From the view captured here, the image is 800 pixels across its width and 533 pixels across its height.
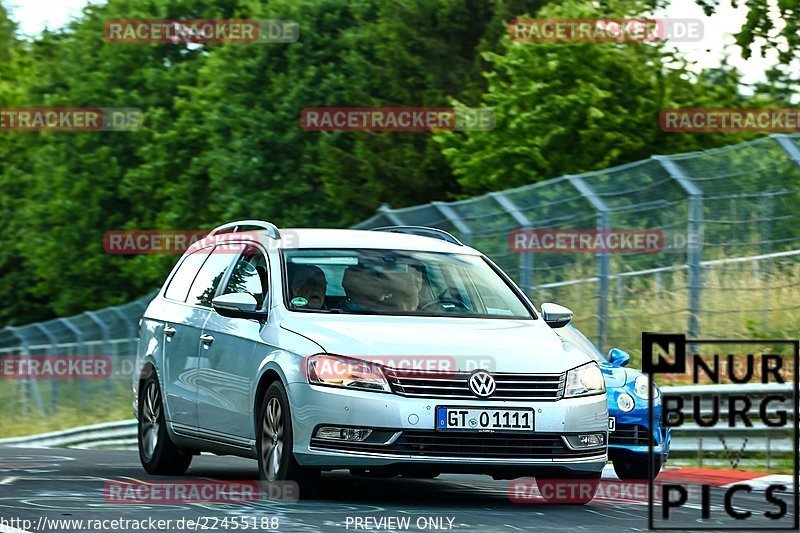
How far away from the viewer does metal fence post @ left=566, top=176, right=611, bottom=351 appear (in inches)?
707

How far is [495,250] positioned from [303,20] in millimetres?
39389

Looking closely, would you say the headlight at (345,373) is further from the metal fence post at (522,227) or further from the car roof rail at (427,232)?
the metal fence post at (522,227)

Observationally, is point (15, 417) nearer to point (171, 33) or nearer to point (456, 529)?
point (171, 33)

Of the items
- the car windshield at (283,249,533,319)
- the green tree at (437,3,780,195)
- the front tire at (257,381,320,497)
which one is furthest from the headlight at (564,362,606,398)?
the green tree at (437,3,780,195)

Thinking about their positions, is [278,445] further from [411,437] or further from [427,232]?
[427,232]

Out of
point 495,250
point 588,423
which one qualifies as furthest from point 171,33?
point 588,423

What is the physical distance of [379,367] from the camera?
9.45 metres

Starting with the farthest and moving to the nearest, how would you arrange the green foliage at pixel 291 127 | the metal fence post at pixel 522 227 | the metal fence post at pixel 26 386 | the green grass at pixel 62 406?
the green foliage at pixel 291 127, the metal fence post at pixel 26 386, the green grass at pixel 62 406, the metal fence post at pixel 522 227

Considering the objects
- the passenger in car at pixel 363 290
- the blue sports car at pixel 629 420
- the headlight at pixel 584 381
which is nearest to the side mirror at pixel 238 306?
the passenger in car at pixel 363 290

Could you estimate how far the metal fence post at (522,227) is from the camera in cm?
1859

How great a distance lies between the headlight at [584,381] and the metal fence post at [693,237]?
740 centimetres

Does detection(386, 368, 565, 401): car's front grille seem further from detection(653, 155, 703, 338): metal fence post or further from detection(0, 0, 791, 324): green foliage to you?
detection(0, 0, 791, 324): green foliage

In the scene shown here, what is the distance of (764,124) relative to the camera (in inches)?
1609

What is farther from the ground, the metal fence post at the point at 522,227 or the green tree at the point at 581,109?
the green tree at the point at 581,109
